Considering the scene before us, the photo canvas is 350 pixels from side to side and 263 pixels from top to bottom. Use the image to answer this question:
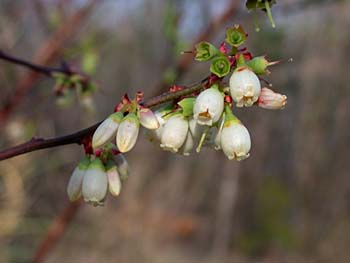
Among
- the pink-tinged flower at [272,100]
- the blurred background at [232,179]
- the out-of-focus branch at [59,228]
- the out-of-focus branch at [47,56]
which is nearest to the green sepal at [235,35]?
the pink-tinged flower at [272,100]

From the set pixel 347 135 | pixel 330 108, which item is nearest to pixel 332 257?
pixel 347 135

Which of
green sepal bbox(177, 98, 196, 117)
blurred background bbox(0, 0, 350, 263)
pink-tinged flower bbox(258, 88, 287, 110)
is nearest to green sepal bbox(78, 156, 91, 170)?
green sepal bbox(177, 98, 196, 117)

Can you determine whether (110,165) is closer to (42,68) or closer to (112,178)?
(112,178)

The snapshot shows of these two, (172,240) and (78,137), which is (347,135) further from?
(78,137)

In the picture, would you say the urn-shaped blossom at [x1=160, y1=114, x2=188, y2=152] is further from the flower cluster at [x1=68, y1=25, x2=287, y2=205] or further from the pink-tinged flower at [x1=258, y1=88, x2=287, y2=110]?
the pink-tinged flower at [x1=258, y1=88, x2=287, y2=110]

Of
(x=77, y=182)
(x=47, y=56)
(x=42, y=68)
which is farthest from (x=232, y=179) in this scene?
(x=77, y=182)

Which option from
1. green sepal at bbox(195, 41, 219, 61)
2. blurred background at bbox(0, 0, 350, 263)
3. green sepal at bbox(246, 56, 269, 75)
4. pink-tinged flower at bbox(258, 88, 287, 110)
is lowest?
pink-tinged flower at bbox(258, 88, 287, 110)

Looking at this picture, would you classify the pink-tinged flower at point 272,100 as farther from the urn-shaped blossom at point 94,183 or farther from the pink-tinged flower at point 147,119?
the urn-shaped blossom at point 94,183
